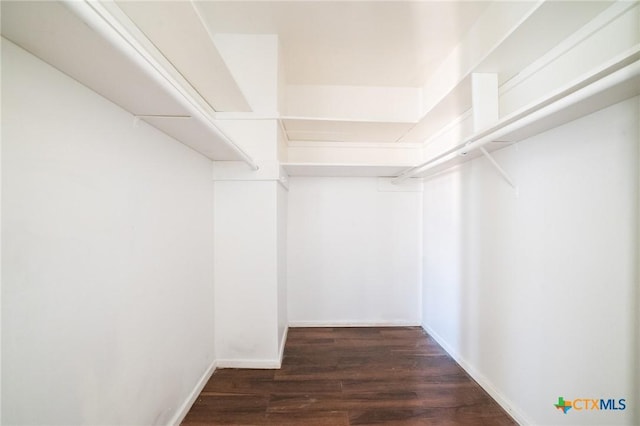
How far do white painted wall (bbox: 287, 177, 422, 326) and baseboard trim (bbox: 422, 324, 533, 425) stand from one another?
61 cm

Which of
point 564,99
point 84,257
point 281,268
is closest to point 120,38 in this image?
point 84,257

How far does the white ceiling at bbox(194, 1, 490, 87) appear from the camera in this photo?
166 cm

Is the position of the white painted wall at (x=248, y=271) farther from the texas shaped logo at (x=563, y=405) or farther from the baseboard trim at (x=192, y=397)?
the texas shaped logo at (x=563, y=405)

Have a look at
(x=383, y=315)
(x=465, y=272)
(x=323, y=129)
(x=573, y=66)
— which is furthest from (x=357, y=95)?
(x=383, y=315)

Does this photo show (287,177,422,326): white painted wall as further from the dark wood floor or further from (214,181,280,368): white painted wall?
(214,181,280,368): white painted wall

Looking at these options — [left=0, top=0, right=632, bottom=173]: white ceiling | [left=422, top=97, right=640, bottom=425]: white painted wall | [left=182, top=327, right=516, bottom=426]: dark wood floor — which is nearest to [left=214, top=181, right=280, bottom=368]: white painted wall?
[left=182, top=327, right=516, bottom=426]: dark wood floor

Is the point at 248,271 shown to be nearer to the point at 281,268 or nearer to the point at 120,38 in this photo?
the point at 281,268

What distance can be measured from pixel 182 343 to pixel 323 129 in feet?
6.90

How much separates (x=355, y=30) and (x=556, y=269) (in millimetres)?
2028

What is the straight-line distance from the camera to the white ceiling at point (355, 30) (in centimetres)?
166

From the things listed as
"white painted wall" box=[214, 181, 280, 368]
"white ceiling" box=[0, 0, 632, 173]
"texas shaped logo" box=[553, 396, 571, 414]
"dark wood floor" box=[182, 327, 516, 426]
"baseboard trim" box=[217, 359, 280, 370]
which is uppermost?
"white ceiling" box=[0, 0, 632, 173]

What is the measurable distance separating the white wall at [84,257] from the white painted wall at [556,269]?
2142mm

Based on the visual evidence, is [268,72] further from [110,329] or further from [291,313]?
[291,313]

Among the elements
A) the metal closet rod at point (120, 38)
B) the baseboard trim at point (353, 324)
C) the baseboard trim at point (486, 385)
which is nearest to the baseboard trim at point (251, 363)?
the baseboard trim at point (353, 324)
